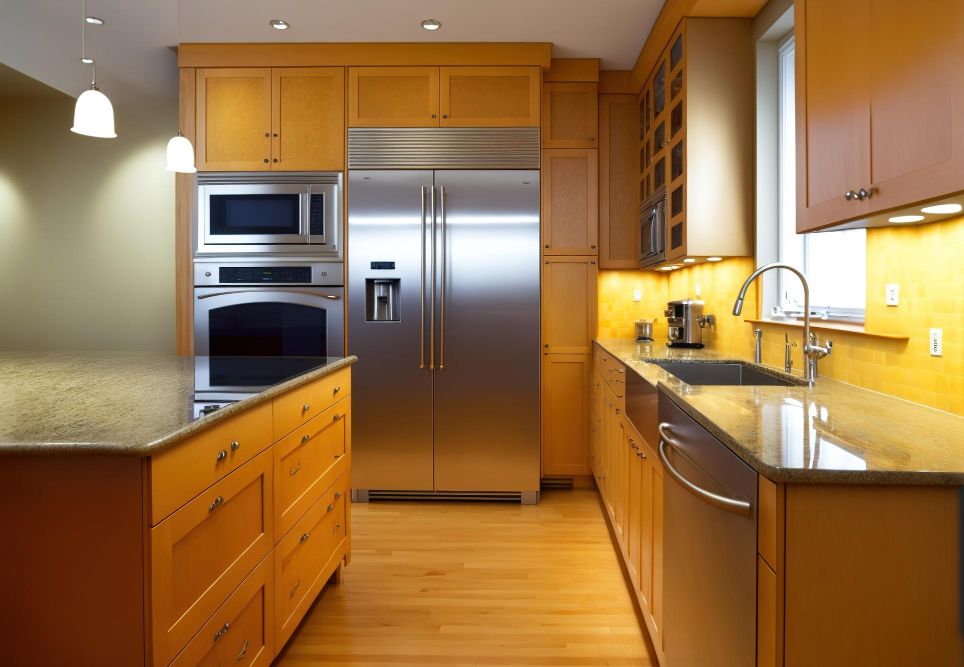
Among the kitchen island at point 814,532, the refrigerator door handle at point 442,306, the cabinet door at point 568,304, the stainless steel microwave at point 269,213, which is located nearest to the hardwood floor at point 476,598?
the kitchen island at point 814,532

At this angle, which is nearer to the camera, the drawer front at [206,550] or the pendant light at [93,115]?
the drawer front at [206,550]

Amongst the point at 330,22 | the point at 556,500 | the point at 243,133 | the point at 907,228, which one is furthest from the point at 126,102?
the point at 907,228

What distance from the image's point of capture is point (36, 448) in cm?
104

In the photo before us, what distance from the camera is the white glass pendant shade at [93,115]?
2.05 metres

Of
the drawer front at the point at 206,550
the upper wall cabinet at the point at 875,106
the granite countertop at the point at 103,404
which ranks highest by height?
the upper wall cabinet at the point at 875,106

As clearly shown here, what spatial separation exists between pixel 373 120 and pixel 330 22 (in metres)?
0.56

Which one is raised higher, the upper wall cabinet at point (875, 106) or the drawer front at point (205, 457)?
the upper wall cabinet at point (875, 106)

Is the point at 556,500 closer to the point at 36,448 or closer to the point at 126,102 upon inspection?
the point at 36,448

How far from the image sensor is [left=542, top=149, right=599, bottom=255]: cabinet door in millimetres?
3752

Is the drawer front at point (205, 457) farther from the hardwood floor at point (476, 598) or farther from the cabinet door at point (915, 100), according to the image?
the cabinet door at point (915, 100)

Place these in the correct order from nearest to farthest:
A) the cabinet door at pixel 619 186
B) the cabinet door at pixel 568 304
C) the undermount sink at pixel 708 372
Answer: the undermount sink at pixel 708 372
the cabinet door at pixel 568 304
the cabinet door at pixel 619 186

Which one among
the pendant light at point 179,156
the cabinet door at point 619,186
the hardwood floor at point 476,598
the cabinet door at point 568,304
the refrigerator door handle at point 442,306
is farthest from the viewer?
the cabinet door at point 619,186

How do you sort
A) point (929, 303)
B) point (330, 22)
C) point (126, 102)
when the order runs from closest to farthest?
1. point (929, 303)
2. point (330, 22)
3. point (126, 102)

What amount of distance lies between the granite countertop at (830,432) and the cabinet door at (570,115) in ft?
7.44
